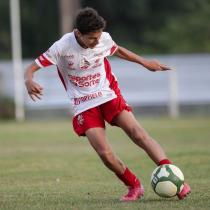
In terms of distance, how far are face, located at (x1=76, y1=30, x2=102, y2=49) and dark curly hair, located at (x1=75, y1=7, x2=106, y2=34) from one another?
0.06 metres

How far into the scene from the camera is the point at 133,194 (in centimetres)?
1023

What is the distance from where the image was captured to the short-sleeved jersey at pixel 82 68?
1004 centimetres

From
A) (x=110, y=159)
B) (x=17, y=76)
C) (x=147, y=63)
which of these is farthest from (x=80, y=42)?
(x=17, y=76)

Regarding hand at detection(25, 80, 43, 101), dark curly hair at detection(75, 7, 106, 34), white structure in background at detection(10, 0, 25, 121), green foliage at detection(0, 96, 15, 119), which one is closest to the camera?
hand at detection(25, 80, 43, 101)

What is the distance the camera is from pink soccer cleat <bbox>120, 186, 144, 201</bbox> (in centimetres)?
1015

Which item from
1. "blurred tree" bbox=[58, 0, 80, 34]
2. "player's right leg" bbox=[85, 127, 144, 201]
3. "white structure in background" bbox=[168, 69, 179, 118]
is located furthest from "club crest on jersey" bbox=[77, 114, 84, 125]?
"blurred tree" bbox=[58, 0, 80, 34]

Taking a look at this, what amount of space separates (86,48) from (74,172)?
4774 millimetres

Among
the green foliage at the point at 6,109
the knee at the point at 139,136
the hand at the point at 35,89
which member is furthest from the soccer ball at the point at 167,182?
the green foliage at the point at 6,109

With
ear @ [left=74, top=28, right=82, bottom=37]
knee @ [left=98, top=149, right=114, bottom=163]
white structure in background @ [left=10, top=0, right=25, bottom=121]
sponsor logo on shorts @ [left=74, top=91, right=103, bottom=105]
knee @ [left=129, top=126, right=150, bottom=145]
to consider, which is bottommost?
white structure in background @ [left=10, top=0, right=25, bottom=121]

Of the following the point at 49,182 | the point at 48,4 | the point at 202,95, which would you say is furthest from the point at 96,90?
the point at 48,4

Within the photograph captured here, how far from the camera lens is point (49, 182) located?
42.2 ft

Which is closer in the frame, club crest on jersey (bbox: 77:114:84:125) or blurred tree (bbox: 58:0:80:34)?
club crest on jersey (bbox: 77:114:84:125)

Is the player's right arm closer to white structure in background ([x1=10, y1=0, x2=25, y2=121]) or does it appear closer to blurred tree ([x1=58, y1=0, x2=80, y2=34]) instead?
white structure in background ([x1=10, y1=0, x2=25, y2=121])

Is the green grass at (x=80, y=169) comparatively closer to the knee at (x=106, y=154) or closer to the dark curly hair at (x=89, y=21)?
the knee at (x=106, y=154)
